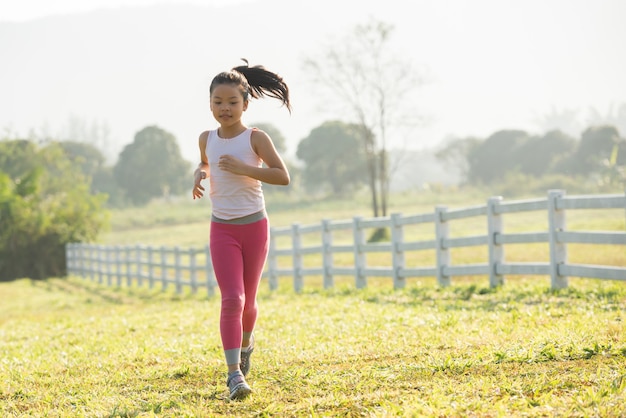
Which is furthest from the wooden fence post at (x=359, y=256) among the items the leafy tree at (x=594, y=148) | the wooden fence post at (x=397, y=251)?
the leafy tree at (x=594, y=148)

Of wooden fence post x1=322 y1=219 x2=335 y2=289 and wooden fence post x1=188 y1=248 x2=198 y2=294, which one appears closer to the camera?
wooden fence post x1=322 y1=219 x2=335 y2=289

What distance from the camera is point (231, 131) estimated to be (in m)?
5.41

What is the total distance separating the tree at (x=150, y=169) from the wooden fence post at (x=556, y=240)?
58847 millimetres

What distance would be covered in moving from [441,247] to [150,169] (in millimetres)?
57371

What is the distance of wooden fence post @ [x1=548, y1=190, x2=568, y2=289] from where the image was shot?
10.8 meters

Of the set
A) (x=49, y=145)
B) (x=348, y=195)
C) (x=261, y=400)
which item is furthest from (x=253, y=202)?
(x=348, y=195)

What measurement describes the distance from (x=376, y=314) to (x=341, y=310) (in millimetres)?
1079

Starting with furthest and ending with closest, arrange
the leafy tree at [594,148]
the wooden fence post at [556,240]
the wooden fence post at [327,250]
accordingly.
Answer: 1. the leafy tree at [594,148]
2. the wooden fence post at [327,250]
3. the wooden fence post at [556,240]

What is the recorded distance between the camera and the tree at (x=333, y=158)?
65.8 metres

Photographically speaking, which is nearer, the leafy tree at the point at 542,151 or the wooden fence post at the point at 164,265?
the wooden fence post at the point at 164,265

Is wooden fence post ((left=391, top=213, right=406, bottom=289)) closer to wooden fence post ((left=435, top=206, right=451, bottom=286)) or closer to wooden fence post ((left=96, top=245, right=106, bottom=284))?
wooden fence post ((left=435, top=206, right=451, bottom=286))

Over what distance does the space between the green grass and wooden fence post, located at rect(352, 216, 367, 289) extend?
356 cm

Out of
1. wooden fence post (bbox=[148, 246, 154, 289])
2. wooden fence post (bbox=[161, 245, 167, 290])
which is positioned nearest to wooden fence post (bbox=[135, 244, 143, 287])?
wooden fence post (bbox=[148, 246, 154, 289])

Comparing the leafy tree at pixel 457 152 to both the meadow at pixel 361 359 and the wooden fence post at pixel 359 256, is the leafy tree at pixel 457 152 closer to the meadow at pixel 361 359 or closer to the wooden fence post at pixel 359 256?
the wooden fence post at pixel 359 256
